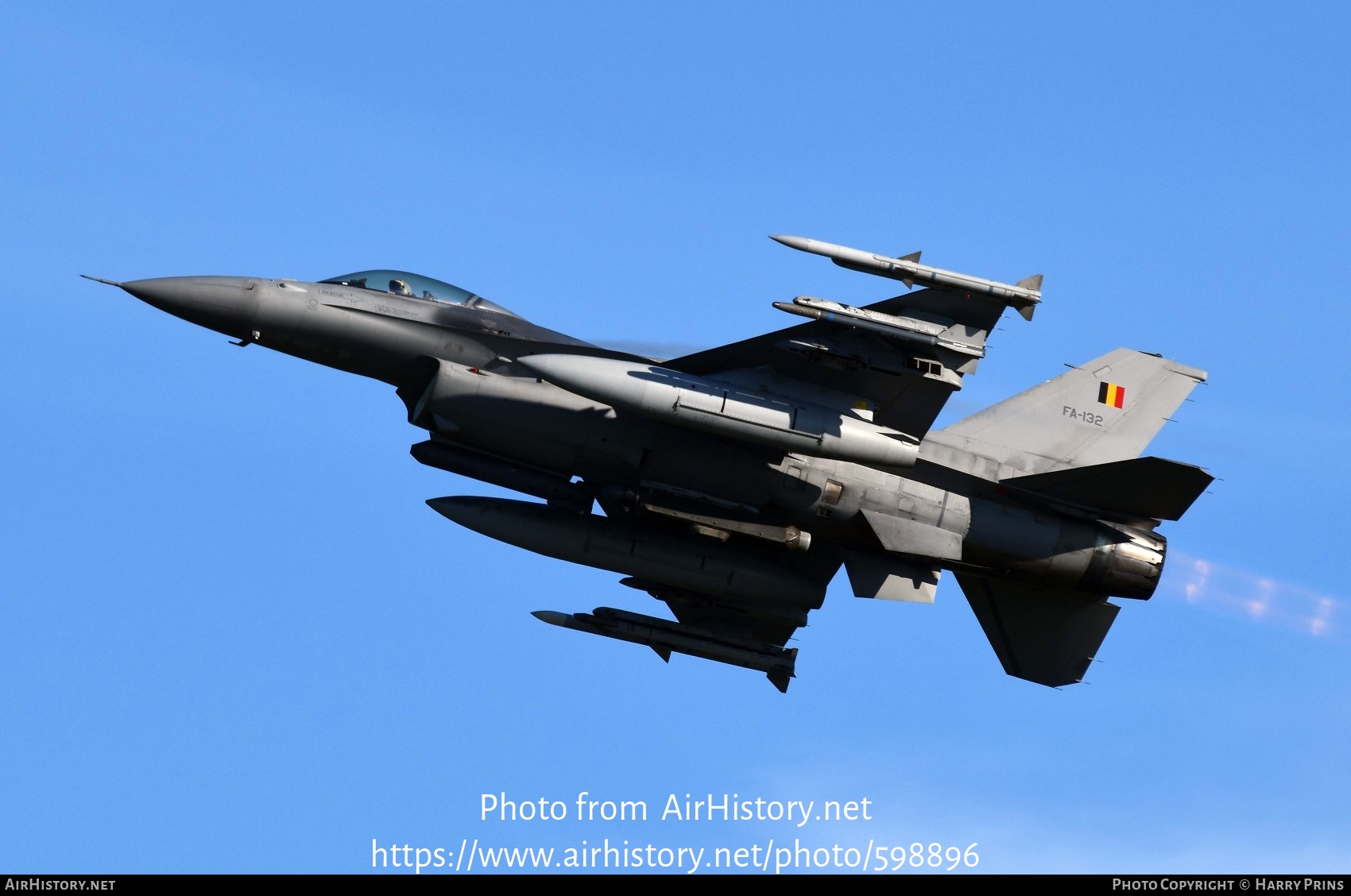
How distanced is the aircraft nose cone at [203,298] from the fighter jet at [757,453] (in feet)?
0.08

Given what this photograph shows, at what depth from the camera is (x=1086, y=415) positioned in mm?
21562

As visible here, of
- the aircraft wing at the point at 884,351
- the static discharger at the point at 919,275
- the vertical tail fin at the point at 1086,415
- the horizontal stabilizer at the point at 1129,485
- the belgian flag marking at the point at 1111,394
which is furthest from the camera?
the belgian flag marking at the point at 1111,394

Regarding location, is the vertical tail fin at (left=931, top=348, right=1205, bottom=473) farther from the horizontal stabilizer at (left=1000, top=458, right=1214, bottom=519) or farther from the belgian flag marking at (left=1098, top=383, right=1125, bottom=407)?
the horizontal stabilizer at (left=1000, top=458, right=1214, bottom=519)

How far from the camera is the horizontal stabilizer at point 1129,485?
1947 centimetres

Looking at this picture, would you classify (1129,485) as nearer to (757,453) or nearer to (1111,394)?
(1111,394)

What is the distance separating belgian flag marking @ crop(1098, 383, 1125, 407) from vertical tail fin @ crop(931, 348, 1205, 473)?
0.04 ft

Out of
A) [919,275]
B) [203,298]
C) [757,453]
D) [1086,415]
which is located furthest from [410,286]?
[1086,415]

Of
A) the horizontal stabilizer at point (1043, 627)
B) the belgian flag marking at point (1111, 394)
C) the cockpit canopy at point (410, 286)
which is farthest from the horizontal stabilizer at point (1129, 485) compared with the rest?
the cockpit canopy at point (410, 286)

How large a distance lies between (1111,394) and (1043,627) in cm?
328

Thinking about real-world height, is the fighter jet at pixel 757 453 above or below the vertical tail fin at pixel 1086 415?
below

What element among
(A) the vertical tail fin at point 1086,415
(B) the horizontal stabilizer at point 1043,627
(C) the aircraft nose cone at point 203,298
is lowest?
(B) the horizontal stabilizer at point 1043,627

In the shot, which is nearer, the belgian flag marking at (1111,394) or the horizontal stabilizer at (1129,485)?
the horizontal stabilizer at (1129,485)

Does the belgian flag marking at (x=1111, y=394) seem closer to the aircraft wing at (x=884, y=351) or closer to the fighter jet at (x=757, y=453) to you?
the fighter jet at (x=757, y=453)
